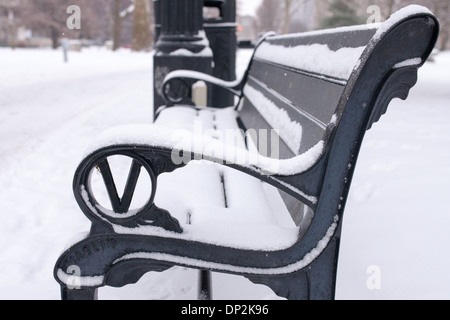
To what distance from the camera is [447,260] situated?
2.14m

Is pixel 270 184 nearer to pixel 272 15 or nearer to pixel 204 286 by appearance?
pixel 204 286

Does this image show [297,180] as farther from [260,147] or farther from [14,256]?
[14,256]

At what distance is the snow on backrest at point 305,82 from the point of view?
132cm

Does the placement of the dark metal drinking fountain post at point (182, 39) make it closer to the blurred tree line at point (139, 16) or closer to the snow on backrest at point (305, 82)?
the snow on backrest at point (305, 82)

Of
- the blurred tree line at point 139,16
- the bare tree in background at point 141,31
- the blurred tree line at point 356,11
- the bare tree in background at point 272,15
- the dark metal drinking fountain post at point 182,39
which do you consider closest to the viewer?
the dark metal drinking fountain post at point 182,39

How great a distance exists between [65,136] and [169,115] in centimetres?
284

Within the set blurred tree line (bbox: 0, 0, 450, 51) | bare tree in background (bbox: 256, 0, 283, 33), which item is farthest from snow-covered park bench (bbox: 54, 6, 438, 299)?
bare tree in background (bbox: 256, 0, 283, 33)

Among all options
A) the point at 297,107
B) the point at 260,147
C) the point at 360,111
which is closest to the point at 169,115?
the point at 260,147

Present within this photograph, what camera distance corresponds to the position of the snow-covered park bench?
1.16 m

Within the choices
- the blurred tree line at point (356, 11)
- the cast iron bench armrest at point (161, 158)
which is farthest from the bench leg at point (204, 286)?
the blurred tree line at point (356, 11)

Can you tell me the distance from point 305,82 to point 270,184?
0.55m

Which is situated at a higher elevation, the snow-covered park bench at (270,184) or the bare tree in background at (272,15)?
the bare tree in background at (272,15)

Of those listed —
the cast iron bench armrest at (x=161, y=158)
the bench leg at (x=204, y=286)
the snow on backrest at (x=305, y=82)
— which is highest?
the snow on backrest at (x=305, y=82)

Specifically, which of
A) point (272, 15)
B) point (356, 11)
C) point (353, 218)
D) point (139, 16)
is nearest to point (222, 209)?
point (353, 218)
